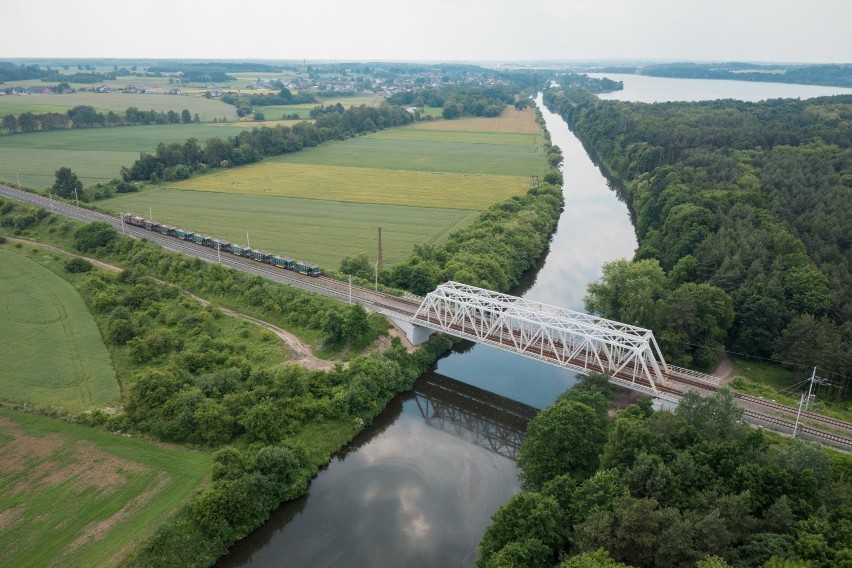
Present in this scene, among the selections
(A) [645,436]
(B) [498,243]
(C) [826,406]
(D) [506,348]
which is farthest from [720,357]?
(B) [498,243]

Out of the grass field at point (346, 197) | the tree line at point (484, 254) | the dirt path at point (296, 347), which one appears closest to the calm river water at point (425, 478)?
the dirt path at point (296, 347)

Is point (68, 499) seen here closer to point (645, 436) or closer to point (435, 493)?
point (435, 493)

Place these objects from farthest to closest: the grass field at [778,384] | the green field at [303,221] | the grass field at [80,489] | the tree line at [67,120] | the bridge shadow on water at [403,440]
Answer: the tree line at [67,120] < the green field at [303,221] < the grass field at [778,384] < the bridge shadow on water at [403,440] < the grass field at [80,489]

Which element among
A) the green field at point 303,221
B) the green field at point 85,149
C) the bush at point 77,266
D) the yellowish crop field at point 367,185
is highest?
the green field at point 85,149

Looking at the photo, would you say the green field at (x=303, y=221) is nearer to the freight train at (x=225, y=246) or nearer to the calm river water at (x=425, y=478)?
the freight train at (x=225, y=246)

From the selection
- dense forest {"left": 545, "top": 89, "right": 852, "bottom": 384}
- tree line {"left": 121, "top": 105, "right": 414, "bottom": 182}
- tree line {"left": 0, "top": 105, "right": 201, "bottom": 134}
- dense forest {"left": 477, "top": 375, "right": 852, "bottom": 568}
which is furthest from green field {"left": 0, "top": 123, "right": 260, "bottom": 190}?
dense forest {"left": 477, "top": 375, "right": 852, "bottom": 568}

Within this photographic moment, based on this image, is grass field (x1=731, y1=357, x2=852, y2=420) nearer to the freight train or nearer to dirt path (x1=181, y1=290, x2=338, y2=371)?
dirt path (x1=181, y1=290, x2=338, y2=371)
